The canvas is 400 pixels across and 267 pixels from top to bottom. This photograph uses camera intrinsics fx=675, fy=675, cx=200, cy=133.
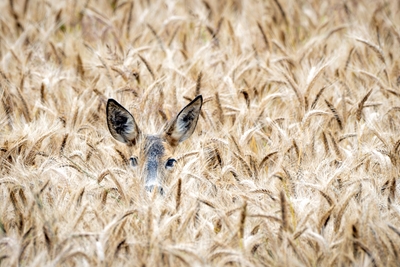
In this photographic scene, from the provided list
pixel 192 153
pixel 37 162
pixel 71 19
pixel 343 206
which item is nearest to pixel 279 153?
pixel 192 153

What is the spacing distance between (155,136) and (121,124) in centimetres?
37

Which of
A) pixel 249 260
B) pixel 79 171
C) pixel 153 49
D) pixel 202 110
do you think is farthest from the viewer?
pixel 153 49

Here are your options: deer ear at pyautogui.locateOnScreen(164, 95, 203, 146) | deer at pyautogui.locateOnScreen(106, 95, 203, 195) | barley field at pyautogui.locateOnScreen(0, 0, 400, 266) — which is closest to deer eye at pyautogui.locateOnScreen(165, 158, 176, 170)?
deer at pyautogui.locateOnScreen(106, 95, 203, 195)

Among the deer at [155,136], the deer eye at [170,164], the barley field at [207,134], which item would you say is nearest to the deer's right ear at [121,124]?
the deer at [155,136]

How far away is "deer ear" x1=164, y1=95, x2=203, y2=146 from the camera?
6297mm

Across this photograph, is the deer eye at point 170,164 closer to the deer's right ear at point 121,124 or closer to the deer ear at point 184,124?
the deer ear at point 184,124

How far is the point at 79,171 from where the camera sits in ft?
18.5

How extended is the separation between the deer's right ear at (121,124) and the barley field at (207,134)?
14 cm

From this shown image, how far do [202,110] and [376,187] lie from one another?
2.13 meters

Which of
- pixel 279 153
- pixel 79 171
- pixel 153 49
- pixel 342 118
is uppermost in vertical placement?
pixel 153 49

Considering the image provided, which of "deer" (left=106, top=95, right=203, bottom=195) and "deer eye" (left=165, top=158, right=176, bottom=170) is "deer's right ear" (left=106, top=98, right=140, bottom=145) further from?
"deer eye" (left=165, top=158, right=176, bottom=170)

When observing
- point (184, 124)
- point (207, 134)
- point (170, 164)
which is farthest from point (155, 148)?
point (207, 134)

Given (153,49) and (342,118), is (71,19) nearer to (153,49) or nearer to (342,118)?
(153,49)

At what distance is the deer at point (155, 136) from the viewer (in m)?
6.26
